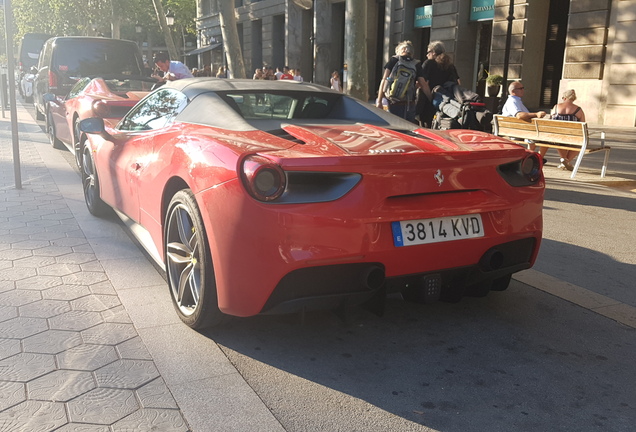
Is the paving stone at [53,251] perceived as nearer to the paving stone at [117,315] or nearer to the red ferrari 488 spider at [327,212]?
the red ferrari 488 spider at [327,212]

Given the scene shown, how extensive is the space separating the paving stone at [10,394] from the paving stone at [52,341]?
348 millimetres

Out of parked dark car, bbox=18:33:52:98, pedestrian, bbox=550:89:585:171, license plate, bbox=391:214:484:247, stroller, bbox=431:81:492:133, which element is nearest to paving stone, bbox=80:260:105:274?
license plate, bbox=391:214:484:247

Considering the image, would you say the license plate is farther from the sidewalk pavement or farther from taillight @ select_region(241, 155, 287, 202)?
the sidewalk pavement

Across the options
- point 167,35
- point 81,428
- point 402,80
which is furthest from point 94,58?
point 167,35

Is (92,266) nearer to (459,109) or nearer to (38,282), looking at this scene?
(38,282)

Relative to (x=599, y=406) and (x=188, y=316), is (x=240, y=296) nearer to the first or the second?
(x=188, y=316)

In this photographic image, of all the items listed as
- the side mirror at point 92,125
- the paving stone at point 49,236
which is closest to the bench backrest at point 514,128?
the side mirror at point 92,125

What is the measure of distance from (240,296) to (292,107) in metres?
1.93

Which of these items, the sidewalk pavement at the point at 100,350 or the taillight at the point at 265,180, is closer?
the sidewalk pavement at the point at 100,350

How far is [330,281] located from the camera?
3080 millimetres

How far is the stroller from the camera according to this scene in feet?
26.4

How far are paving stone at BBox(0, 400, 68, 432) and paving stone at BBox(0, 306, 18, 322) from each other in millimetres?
1061

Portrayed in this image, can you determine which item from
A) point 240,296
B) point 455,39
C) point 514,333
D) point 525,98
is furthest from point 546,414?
point 455,39

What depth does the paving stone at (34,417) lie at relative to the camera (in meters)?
2.52
